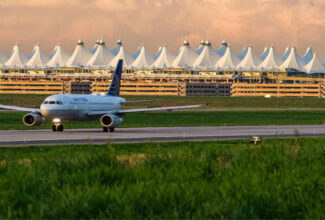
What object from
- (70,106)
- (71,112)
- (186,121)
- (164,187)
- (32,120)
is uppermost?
(70,106)

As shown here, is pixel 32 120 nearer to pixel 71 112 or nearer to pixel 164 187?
pixel 71 112

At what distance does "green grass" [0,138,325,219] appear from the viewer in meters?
15.5

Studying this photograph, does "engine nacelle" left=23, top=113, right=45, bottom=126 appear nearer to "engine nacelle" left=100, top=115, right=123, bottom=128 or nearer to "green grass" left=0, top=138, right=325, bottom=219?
"engine nacelle" left=100, top=115, right=123, bottom=128

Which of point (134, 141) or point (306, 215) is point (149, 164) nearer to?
point (306, 215)

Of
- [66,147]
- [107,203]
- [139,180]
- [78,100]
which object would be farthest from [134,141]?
[107,203]

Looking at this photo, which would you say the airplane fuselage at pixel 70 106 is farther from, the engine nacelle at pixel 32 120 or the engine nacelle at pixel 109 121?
the engine nacelle at pixel 109 121

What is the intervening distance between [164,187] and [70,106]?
3756 centimetres

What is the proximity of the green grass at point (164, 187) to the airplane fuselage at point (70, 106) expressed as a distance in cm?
2896

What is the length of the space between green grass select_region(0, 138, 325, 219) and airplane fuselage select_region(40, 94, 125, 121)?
95.0ft

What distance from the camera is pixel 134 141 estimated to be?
41625mm

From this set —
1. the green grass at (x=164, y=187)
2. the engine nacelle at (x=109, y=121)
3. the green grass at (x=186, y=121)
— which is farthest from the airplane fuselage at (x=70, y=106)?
the green grass at (x=164, y=187)

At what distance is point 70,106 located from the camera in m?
54.3

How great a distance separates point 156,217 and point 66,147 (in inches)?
900

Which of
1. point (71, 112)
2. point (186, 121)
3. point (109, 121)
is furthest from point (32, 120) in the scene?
point (186, 121)
